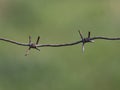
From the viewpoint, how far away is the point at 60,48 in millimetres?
8570

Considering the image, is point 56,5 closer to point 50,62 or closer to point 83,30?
point 83,30

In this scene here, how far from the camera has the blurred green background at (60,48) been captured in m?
7.15

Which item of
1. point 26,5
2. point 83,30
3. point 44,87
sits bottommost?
point 44,87

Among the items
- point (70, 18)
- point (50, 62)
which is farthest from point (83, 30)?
point (50, 62)

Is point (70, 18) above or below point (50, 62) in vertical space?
above

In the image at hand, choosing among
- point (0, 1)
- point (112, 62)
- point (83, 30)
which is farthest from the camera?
point (0, 1)

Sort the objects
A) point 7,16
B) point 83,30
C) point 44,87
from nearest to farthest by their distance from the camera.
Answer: point 44,87 < point 83,30 < point 7,16

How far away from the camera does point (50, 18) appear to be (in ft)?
34.4

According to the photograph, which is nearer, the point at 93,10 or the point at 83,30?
the point at 83,30

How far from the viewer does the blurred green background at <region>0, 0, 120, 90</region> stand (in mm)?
7148

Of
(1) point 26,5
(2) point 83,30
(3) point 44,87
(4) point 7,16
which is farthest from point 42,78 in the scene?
(1) point 26,5

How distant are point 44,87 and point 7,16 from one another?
3774 mm

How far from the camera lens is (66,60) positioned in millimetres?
8062

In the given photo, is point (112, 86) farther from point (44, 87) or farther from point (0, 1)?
point (0, 1)
